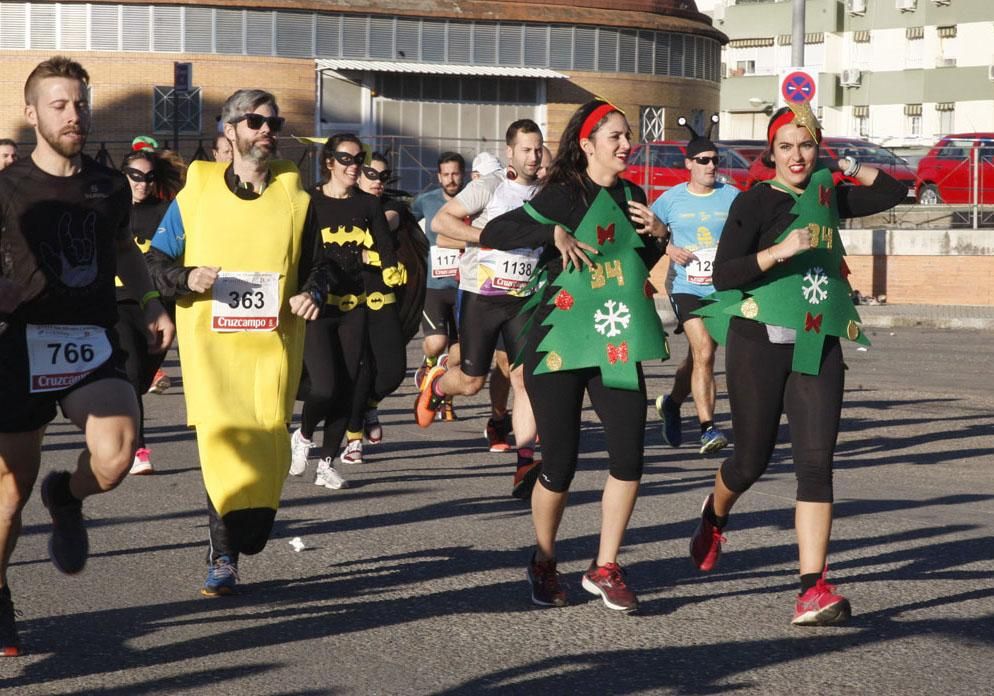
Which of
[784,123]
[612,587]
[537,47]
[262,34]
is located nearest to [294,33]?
[262,34]

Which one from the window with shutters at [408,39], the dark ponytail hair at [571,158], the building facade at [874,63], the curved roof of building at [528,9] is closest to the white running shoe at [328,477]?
the dark ponytail hair at [571,158]

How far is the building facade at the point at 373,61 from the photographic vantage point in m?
47.5

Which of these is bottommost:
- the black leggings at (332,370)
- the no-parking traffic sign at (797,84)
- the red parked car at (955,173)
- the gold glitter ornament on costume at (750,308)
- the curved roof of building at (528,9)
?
the black leggings at (332,370)

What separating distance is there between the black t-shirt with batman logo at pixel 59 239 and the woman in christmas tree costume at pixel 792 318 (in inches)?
91.6

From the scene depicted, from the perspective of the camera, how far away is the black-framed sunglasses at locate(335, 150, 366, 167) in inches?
383

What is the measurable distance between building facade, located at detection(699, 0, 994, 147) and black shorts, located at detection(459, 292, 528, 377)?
2193 inches

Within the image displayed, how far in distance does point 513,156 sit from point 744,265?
137 inches

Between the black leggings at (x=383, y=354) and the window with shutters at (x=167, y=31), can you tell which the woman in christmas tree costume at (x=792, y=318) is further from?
the window with shutters at (x=167, y=31)

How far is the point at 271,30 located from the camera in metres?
48.5

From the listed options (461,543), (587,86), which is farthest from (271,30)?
(461,543)

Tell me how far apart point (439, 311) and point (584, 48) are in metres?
39.8

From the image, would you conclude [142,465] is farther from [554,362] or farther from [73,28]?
[73,28]

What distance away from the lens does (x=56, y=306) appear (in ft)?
19.2

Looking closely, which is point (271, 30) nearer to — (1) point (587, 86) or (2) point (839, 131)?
(1) point (587, 86)
